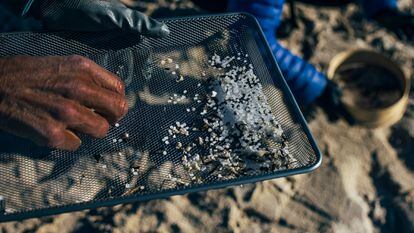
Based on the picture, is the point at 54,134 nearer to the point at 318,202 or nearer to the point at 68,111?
the point at 68,111

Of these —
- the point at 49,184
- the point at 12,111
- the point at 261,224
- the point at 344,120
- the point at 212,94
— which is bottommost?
the point at 261,224

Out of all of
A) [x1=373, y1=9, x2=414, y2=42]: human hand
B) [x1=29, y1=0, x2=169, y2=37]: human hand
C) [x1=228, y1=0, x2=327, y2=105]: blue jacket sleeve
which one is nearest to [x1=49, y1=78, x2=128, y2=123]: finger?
[x1=29, y1=0, x2=169, y2=37]: human hand

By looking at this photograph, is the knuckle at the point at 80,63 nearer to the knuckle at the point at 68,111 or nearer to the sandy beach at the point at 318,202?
the knuckle at the point at 68,111

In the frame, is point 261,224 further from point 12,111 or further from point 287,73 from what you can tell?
point 12,111

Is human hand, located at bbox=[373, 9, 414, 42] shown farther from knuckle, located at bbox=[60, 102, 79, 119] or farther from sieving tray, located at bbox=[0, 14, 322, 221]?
knuckle, located at bbox=[60, 102, 79, 119]

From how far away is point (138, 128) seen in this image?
166cm

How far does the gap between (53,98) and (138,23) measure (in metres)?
0.42

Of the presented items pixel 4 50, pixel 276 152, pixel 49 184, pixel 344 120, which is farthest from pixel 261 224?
pixel 4 50

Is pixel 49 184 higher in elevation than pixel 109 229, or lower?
higher

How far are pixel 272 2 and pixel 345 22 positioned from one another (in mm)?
628

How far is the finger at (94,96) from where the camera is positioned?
4.67ft

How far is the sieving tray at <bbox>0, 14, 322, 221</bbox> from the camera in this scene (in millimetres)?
1497

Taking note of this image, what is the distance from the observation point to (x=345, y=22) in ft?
8.20

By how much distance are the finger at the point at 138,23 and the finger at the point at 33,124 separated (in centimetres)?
44
